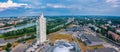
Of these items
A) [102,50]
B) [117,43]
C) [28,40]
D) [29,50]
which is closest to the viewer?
[102,50]

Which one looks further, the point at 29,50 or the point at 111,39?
the point at 111,39

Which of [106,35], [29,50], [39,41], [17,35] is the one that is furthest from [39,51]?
[106,35]

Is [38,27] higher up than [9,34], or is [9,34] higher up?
[38,27]

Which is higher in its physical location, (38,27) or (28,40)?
(38,27)

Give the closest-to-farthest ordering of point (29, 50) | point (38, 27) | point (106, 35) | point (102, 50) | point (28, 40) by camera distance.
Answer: point (102, 50), point (29, 50), point (38, 27), point (28, 40), point (106, 35)

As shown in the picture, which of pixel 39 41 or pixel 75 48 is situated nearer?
pixel 75 48

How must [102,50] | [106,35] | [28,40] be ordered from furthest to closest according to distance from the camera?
[106,35]
[28,40]
[102,50]

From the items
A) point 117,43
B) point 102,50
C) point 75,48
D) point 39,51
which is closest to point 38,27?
point 39,51

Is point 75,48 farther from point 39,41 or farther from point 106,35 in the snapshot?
point 106,35

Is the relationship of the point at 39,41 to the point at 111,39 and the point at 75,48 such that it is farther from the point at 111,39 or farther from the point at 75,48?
the point at 111,39
